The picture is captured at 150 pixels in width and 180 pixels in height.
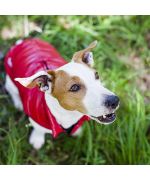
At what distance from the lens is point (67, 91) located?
2898 mm

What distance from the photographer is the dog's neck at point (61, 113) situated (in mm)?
3109

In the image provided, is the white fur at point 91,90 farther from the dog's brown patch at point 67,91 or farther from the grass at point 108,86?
the grass at point 108,86

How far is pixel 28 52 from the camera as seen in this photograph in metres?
3.57

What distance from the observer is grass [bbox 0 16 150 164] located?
12.0ft

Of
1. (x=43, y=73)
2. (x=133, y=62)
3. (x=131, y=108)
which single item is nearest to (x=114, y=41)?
(x=133, y=62)

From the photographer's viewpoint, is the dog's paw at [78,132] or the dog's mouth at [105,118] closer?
the dog's mouth at [105,118]

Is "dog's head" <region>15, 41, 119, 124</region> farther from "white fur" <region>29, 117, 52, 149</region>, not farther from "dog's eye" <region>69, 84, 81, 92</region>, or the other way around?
"white fur" <region>29, 117, 52, 149</region>

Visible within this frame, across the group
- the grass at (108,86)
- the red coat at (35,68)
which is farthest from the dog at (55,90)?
the grass at (108,86)

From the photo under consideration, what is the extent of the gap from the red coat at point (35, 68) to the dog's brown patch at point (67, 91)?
0.95ft

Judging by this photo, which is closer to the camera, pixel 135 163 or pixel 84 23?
pixel 135 163

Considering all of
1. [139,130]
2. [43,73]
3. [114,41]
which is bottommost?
[139,130]
